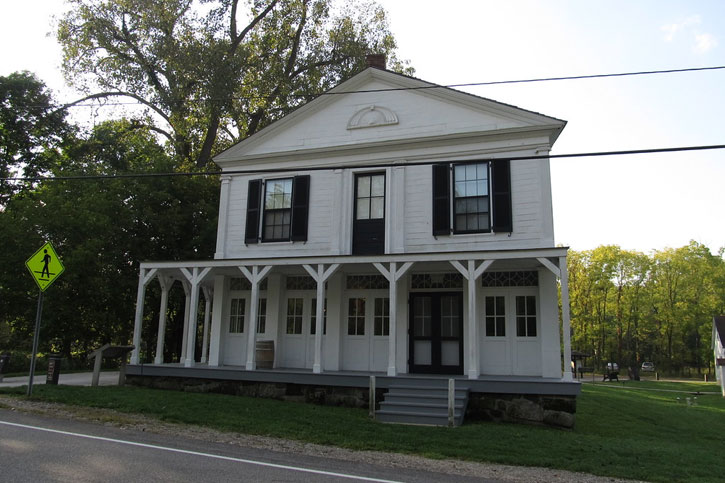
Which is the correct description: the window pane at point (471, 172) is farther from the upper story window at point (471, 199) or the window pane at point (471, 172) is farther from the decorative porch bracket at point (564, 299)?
the decorative porch bracket at point (564, 299)

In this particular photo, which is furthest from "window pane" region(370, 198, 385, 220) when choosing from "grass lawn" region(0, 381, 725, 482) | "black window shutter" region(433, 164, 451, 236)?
"grass lawn" region(0, 381, 725, 482)

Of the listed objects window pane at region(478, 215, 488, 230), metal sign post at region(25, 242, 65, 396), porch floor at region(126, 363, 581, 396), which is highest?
window pane at region(478, 215, 488, 230)

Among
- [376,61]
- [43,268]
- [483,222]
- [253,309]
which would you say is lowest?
[253,309]

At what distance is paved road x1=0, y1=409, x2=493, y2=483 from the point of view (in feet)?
18.7

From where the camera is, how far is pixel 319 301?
12695mm

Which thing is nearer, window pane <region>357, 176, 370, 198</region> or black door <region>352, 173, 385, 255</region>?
black door <region>352, 173, 385, 255</region>

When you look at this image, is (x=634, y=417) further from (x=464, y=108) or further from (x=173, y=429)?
(x=173, y=429)

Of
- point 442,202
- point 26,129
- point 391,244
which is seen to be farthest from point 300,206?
point 26,129

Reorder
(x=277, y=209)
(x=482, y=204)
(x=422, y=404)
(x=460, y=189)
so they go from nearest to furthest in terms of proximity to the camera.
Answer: (x=422, y=404), (x=482, y=204), (x=460, y=189), (x=277, y=209)

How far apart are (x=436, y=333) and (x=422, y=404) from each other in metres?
2.78

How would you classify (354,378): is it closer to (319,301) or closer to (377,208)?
(319,301)

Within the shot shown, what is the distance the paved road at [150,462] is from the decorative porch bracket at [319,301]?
4645 mm

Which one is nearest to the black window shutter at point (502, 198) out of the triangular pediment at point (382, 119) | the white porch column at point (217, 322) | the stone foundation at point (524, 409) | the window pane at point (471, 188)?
the window pane at point (471, 188)

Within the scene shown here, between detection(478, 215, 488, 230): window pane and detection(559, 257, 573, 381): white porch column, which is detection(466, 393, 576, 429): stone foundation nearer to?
detection(559, 257, 573, 381): white porch column
